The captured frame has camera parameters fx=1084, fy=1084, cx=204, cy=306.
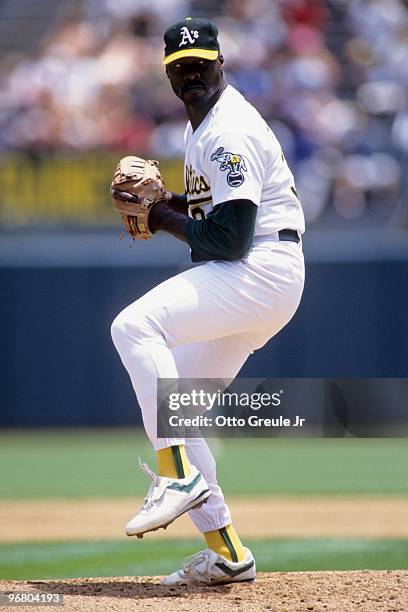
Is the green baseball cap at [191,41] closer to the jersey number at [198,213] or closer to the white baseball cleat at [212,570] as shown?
the jersey number at [198,213]

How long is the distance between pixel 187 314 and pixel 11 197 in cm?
557

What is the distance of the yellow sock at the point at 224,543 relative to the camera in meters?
3.60

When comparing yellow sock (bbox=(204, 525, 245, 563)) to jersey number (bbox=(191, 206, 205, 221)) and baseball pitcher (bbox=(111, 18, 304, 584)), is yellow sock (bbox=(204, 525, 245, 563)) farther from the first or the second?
jersey number (bbox=(191, 206, 205, 221))

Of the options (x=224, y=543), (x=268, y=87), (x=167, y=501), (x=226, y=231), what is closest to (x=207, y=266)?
(x=226, y=231)

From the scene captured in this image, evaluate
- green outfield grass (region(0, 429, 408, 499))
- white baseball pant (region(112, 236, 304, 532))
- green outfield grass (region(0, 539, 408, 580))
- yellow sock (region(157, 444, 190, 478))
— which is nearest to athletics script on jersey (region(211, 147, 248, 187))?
white baseball pant (region(112, 236, 304, 532))

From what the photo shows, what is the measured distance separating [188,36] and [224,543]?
165 cm

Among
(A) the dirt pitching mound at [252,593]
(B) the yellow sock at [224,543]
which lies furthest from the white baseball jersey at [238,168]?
(A) the dirt pitching mound at [252,593]

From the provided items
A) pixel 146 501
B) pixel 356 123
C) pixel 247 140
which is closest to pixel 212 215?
pixel 247 140

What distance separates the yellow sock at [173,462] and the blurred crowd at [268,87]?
533 cm

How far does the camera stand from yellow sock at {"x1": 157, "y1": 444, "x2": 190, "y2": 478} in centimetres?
322

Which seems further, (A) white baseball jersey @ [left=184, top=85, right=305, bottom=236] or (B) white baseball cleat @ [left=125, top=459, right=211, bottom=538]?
(A) white baseball jersey @ [left=184, top=85, right=305, bottom=236]

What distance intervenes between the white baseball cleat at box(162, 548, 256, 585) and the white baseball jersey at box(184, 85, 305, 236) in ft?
3.62

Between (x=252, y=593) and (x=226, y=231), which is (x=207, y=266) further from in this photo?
(x=252, y=593)

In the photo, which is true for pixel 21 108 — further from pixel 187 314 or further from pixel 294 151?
pixel 187 314
